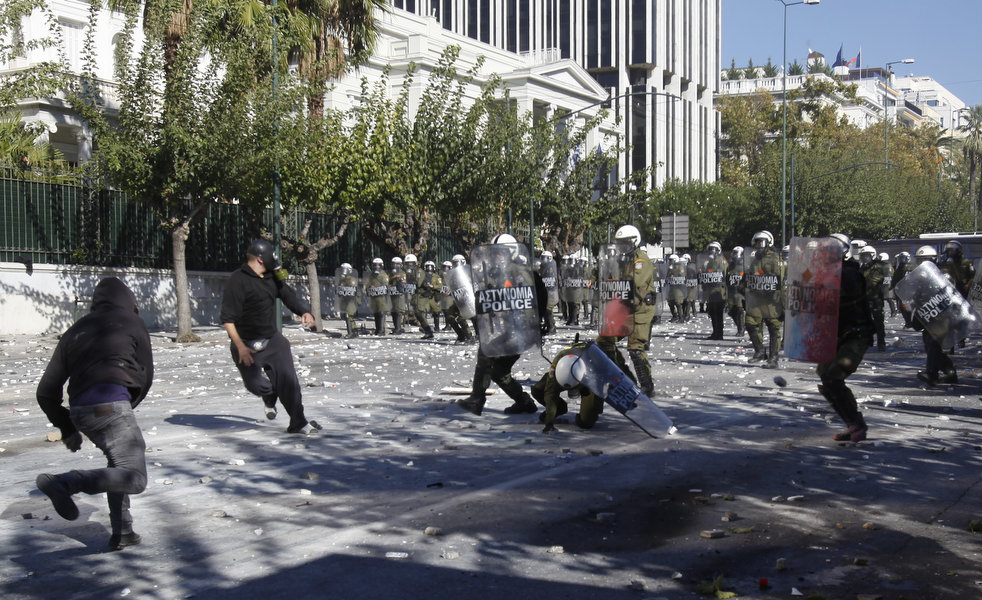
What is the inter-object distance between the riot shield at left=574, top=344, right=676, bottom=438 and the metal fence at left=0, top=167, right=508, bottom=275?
1563 centimetres

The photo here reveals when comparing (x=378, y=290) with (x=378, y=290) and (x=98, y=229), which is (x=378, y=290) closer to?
(x=378, y=290)

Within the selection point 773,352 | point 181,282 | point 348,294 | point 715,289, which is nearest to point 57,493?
point 773,352

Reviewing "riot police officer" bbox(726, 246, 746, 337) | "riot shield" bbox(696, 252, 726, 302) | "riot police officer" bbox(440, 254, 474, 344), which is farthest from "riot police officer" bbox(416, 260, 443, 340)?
"riot police officer" bbox(726, 246, 746, 337)

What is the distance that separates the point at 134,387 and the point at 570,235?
3435 centimetres

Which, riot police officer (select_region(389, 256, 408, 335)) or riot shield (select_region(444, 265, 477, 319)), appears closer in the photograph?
riot shield (select_region(444, 265, 477, 319))

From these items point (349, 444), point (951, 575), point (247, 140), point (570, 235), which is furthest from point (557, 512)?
point (570, 235)

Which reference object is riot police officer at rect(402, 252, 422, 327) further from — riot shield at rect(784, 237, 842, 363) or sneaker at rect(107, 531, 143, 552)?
sneaker at rect(107, 531, 143, 552)

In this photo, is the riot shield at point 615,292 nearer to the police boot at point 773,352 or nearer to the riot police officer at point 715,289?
the police boot at point 773,352

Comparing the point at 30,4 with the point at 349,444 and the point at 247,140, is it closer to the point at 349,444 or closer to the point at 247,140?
the point at 247,140

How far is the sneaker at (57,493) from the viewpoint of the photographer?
504cm

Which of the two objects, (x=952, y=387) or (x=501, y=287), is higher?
(x=501, y=287)

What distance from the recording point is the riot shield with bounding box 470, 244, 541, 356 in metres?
9.38

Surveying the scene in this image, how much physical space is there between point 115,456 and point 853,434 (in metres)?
5.72

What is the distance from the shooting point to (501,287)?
9.41m
